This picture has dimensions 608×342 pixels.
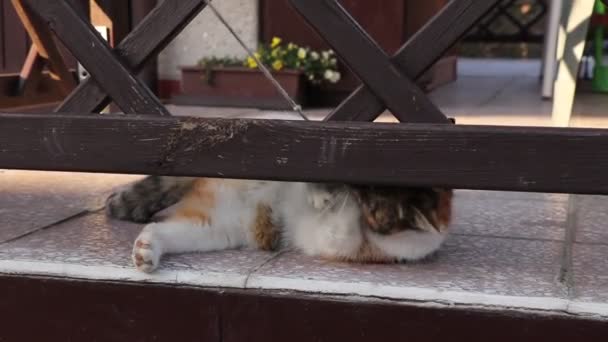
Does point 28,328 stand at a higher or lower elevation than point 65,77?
lower

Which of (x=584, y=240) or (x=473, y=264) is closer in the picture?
(x=473, y=264)

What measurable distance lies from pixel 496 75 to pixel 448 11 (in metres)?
6.35

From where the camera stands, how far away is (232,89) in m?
4.74

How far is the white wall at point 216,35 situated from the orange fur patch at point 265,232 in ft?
10.0

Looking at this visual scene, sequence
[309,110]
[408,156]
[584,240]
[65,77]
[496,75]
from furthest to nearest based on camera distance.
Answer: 1. [496,75]
2. [309,110]
3. [65,77]
4. [584,240]
5. [408,156]

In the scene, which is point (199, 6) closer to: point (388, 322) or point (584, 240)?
point (388, 322)

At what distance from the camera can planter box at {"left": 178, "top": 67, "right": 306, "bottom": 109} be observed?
4645mm

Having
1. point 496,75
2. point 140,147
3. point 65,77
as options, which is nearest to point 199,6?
point 140,147

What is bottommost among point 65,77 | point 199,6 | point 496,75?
point 496,75

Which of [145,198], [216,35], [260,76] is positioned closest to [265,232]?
[145,198]

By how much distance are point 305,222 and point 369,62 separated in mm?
461

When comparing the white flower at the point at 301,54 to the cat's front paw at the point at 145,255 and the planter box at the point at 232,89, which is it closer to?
the planter box at the point at 232,89

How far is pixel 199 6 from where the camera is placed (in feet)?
5.36

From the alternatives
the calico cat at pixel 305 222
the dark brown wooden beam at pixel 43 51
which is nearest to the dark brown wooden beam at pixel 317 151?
the calico cat at pixel 305 222
